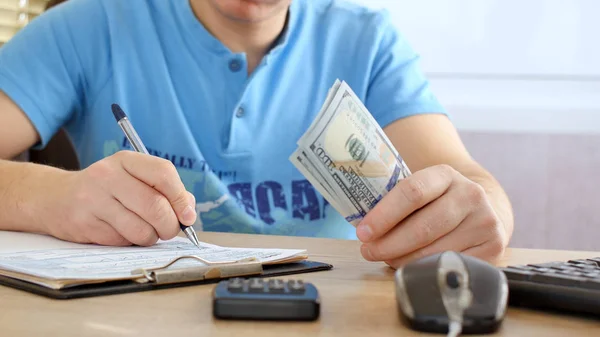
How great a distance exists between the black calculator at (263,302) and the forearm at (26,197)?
400 millimetres

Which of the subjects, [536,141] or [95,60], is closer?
[95,60]

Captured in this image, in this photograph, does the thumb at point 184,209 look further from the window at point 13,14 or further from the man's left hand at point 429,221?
the window at point 13,14

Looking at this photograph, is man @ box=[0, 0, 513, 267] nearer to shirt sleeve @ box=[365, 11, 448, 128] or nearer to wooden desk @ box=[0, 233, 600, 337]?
shirt sleeve @ box=[365, 11, 448, 128]

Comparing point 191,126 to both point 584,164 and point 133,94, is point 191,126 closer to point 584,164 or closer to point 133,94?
point 133,94

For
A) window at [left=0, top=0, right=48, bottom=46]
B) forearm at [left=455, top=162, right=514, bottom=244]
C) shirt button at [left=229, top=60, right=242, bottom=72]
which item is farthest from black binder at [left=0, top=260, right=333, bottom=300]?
window at [left=0, top=0, right=48, bottom=46]

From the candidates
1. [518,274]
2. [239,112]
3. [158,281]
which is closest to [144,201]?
[158,281]

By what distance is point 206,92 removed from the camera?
1314mm

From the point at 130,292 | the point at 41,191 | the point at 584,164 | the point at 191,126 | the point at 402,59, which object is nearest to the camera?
the point at 130,292

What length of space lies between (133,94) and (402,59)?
19.5 inches

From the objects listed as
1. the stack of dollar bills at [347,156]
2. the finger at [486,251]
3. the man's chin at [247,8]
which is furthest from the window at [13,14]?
the finger at [486,251]

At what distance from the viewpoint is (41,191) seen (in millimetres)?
918

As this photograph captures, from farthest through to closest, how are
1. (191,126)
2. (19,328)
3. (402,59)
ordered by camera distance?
1. (402,59)
2. (191,126)
3. (19,328)

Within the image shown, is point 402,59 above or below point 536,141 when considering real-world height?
above

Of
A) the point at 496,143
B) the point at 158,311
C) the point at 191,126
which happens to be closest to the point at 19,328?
the point at 158,311
